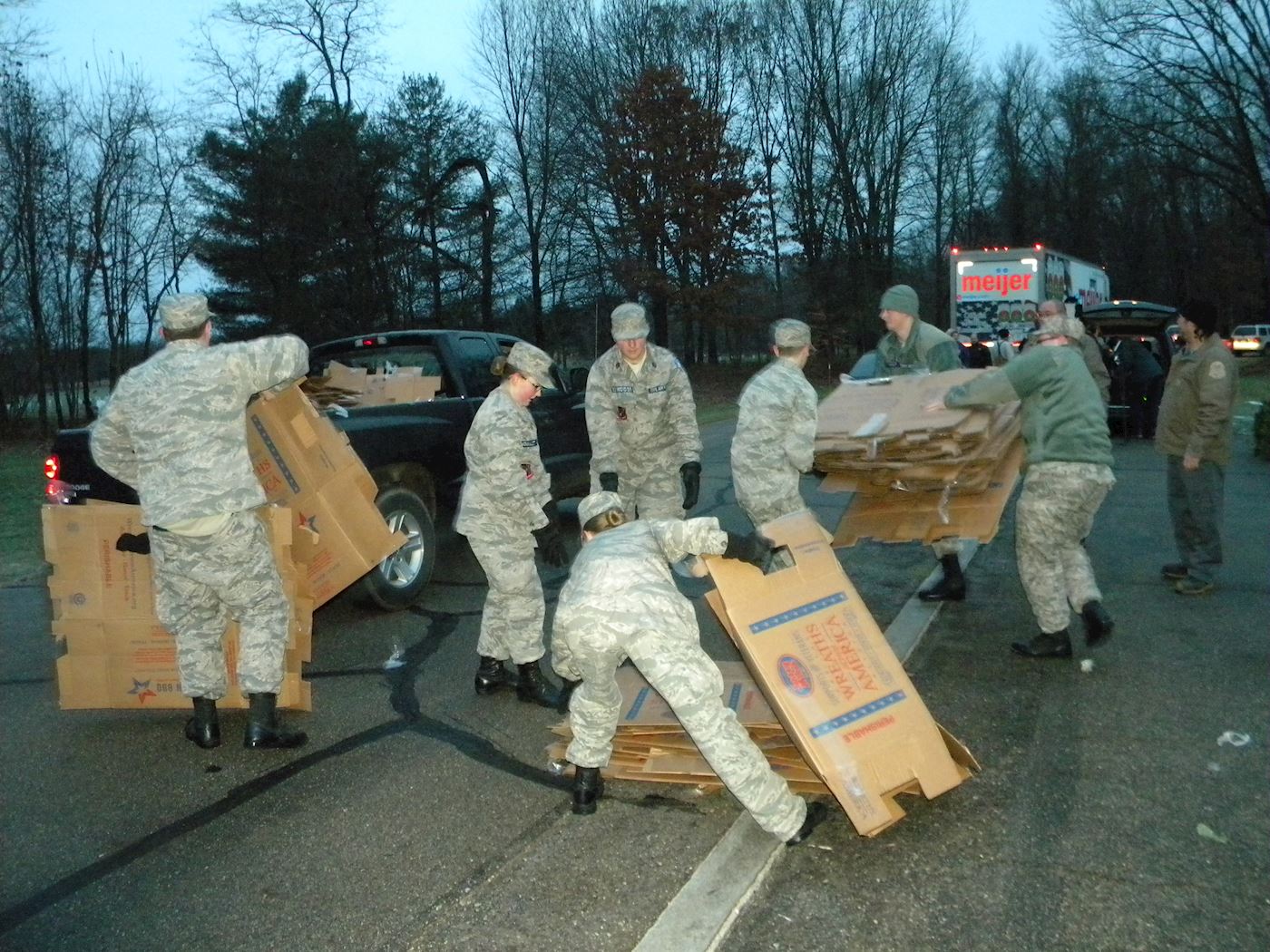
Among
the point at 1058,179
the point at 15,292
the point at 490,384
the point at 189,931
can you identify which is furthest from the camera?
the point at 1058,179

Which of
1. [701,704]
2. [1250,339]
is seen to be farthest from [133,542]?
[1250,339]

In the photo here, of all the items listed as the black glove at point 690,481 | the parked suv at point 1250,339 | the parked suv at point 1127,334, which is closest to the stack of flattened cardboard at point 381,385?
the black glove at point 690,481

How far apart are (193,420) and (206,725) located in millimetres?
1358

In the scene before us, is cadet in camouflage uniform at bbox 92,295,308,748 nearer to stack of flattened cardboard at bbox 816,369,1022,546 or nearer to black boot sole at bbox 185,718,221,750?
black boot sole at bbox 185,718,221,750

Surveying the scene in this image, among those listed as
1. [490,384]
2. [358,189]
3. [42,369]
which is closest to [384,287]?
[358,189]

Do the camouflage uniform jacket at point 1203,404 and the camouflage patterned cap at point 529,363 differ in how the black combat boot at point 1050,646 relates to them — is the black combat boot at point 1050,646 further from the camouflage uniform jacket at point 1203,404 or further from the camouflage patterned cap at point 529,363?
the camouflage patterned cap at point 529,363

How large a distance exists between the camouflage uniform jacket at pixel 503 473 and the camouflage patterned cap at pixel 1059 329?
268 centimetres

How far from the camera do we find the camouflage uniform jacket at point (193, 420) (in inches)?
183

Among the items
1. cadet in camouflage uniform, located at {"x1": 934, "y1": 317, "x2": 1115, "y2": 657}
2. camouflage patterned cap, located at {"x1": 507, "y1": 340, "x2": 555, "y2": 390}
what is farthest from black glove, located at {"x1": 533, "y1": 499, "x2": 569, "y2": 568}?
cadet in camouflage uniform, located at {"x1": 934, "y1": 317, "x2": 1115, "y2": 657}

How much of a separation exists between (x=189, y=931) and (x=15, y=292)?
A: 23.7 metres

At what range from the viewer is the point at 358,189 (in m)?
27.6

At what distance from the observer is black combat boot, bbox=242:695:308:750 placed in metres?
4.89

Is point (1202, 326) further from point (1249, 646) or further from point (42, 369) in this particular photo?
point (42, 369)

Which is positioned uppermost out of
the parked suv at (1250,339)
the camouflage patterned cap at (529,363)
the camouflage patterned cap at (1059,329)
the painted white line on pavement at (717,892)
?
the parked suv at (1250,339)
